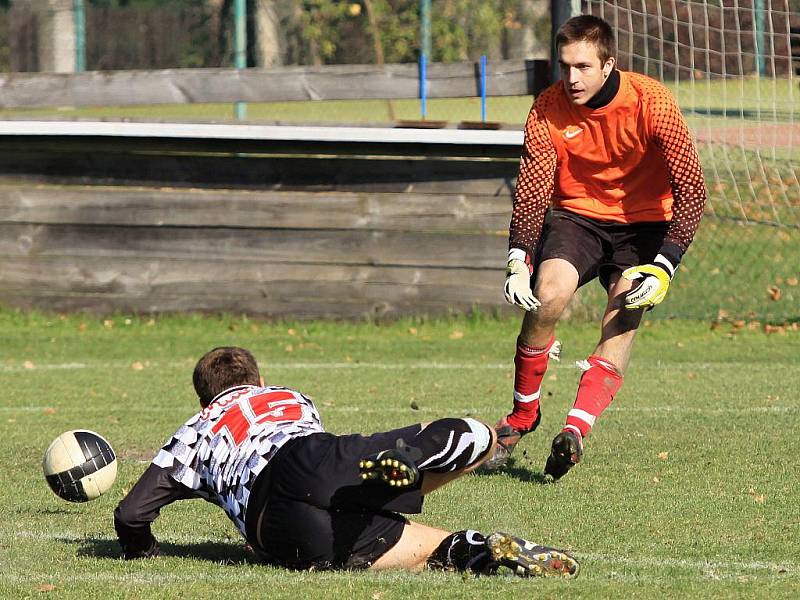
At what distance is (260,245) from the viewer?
39.3ft

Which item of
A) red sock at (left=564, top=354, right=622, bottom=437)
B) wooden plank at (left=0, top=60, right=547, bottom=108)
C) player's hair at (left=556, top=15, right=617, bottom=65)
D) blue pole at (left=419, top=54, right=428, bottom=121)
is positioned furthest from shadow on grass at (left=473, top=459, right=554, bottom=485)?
blue pole at (left=419, top=54, right=428, bottom=121)

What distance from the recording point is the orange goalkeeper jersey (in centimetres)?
648

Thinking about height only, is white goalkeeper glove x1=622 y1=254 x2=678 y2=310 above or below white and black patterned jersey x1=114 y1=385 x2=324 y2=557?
above

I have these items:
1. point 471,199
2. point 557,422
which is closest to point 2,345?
point 471,199

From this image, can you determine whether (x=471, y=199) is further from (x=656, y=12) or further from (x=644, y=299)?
(x=644, y=299)

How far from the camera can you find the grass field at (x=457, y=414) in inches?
184

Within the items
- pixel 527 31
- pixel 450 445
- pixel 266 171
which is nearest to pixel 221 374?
pixel 450 445

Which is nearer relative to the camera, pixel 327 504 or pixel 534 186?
pixel 327 504

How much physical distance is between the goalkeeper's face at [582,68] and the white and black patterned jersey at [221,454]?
2385 mm

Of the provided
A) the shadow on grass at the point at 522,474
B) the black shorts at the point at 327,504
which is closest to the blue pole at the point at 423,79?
the shadow on grass at the point at 522,474

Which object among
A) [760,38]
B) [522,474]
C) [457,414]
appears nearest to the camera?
[522,474]

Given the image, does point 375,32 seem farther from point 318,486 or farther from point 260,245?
point 318,486

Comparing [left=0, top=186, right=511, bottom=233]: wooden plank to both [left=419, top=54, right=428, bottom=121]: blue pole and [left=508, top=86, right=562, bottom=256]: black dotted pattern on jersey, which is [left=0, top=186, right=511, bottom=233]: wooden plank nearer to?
[left=419, top=54, right=428, bottom=121]: blue pole

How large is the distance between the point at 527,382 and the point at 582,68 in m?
1.59
